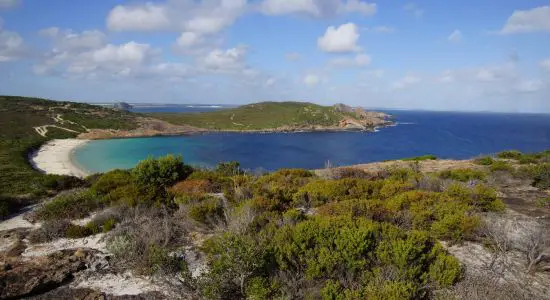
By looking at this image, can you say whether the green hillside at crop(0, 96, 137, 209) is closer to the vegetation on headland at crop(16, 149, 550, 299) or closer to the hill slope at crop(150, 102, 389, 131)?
the hill slope at crop(150, 102, 389, 131)

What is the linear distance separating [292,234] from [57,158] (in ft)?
208

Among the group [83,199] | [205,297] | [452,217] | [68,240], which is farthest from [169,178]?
[452,217]

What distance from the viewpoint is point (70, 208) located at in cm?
1302

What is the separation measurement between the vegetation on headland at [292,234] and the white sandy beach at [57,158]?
3732 centimetres

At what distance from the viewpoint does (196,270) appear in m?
8.41

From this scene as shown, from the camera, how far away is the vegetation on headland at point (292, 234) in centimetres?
688

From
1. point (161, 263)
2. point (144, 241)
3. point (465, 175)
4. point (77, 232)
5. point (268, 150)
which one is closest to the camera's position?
point (161, 263)

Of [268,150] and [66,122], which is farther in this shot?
[66,122]

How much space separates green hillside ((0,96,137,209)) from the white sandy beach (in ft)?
5.99

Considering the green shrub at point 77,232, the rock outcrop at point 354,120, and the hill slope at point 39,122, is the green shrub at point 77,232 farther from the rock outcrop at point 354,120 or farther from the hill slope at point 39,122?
the rock outcrop at point 354,120

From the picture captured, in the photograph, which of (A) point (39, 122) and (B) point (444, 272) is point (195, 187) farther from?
(A) point (39, 122)

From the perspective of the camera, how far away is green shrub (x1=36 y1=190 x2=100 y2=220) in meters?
12.5

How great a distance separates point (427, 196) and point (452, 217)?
7.27ft

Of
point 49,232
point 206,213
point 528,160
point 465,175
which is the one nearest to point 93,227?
point 49,232
